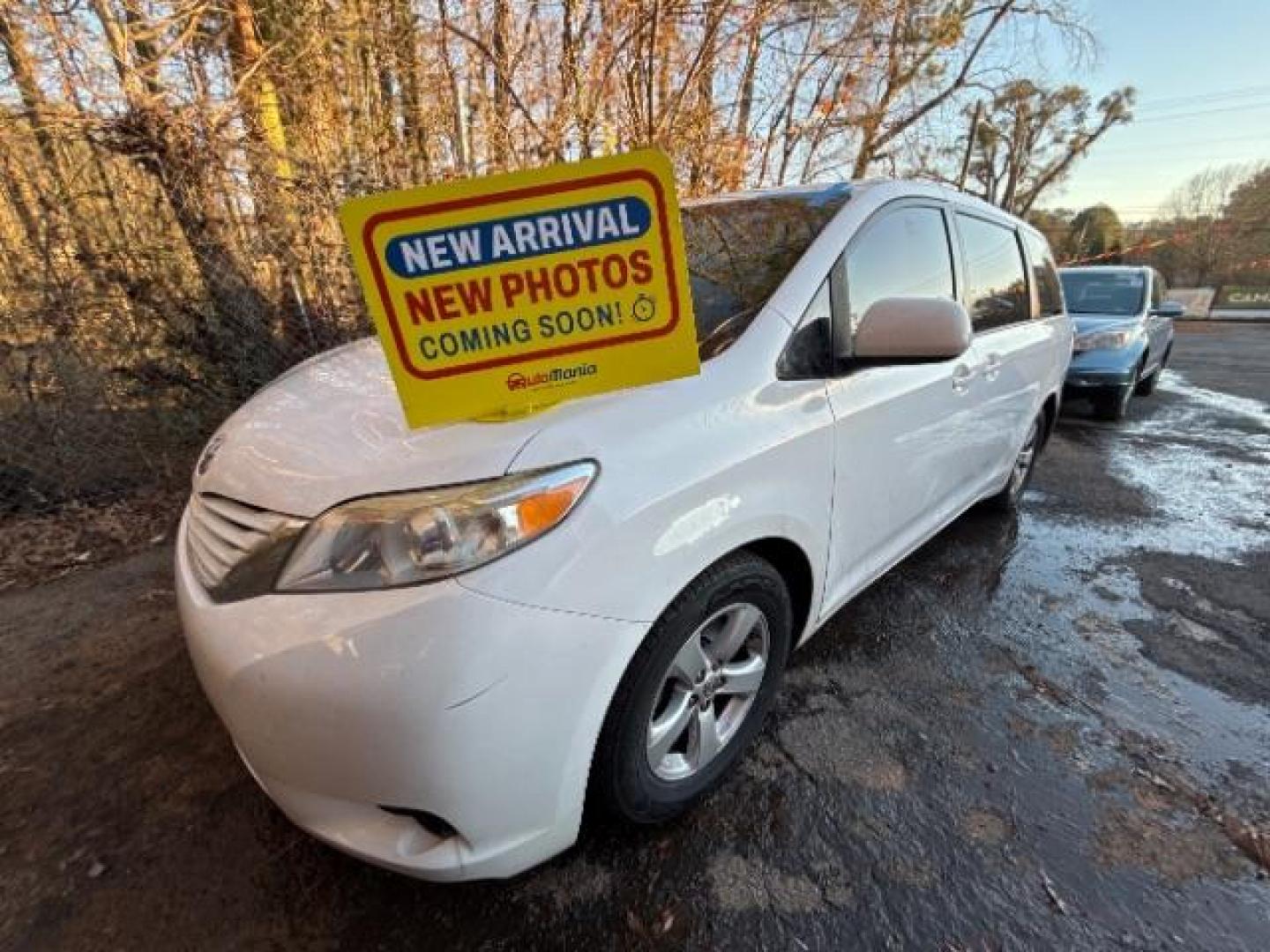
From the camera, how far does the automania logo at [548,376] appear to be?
1338 mm

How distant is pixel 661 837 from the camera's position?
1689 mm

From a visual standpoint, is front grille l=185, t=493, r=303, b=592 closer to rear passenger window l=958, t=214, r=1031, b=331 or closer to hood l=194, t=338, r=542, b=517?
hood l=194, t=338, r=542, b=517

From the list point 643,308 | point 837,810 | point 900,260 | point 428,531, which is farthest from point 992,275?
point 428,531

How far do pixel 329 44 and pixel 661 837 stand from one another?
5972 millimetres

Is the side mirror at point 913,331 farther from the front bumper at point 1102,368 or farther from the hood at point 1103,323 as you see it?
the hood at point 1103,323

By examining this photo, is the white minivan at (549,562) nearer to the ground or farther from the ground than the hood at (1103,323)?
farther from the ground

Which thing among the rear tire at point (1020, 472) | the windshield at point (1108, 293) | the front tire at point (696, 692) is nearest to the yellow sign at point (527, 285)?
the front tire at point (696, 692)

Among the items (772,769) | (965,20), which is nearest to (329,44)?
(772,769)

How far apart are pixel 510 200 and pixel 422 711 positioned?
990 mm

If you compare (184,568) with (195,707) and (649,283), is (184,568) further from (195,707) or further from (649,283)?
(649,283)

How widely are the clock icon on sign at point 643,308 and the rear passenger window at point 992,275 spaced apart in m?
1.90

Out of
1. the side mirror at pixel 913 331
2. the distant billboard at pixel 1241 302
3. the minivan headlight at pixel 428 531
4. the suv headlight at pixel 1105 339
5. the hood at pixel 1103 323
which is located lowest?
the distant billboard at pixel 1241 302

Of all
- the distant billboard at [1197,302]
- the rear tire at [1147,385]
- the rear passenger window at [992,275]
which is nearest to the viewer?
the rear passenger window at [992,275]

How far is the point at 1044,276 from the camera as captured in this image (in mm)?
3699
